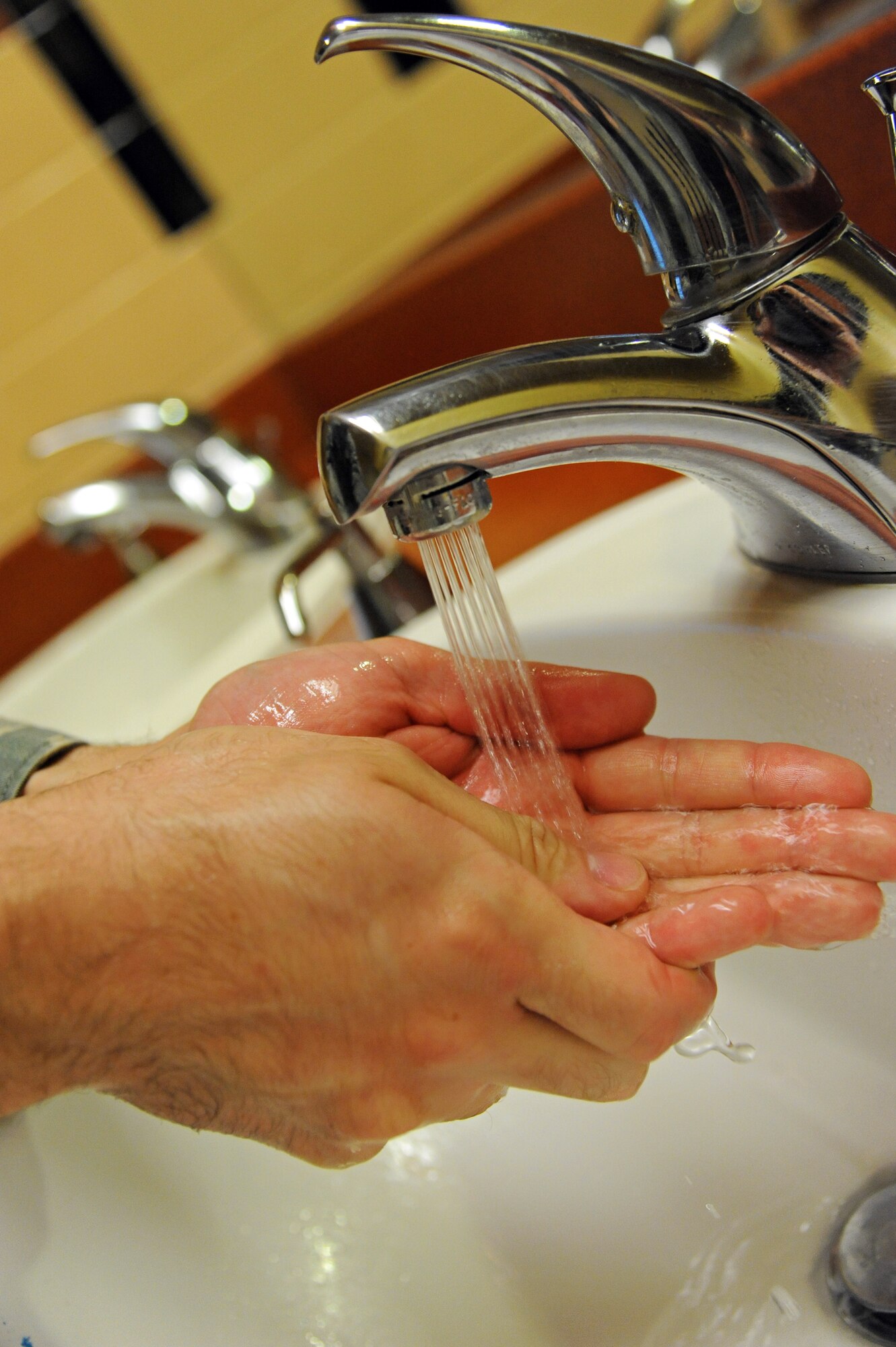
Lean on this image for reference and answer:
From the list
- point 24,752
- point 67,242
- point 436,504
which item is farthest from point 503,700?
point 67,242

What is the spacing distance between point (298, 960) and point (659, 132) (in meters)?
0.27

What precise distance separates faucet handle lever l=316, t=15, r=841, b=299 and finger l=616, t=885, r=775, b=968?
201mm

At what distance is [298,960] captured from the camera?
0.32 metres

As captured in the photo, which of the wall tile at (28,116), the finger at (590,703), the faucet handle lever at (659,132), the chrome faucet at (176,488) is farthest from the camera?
the wall tile at (28,116)

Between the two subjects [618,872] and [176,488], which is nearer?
[618,872]

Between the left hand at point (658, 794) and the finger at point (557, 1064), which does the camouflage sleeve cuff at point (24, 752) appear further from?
the finger at point (557, 1064)

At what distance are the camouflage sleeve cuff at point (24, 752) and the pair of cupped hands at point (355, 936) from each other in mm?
137

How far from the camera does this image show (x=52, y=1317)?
0.33 m

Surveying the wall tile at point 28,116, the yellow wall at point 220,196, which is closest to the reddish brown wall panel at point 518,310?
the yellow wall at point 220,196

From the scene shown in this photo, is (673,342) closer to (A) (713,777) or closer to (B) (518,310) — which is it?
(A) (713,777)

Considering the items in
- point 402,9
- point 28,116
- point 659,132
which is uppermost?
point 28,116

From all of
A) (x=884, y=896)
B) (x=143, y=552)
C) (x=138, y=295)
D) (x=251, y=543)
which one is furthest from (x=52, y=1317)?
(x=138, y=295)

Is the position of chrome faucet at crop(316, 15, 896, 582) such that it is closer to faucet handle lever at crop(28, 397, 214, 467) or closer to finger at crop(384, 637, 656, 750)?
finger at crop(384, 637, 656, 750)

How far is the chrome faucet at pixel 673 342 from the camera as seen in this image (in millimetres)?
310
